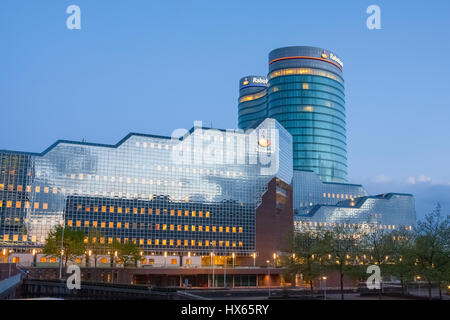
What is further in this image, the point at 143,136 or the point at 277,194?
the point at 277,194

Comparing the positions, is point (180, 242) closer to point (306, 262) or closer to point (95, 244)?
point (95, 244)

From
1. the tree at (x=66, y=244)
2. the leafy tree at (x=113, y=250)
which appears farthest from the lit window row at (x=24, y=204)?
the tree at (x=66, y=244)

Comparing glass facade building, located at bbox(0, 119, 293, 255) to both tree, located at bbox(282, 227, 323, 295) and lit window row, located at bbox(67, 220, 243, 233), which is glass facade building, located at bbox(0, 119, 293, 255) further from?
tree, located at bbox(282, 227, 323, 295)

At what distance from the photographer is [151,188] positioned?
164500mm

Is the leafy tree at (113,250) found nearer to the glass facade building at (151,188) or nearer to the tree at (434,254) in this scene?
the glass facade building at (151,188)

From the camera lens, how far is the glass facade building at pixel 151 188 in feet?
490

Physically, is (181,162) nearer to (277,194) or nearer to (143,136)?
(143,136)

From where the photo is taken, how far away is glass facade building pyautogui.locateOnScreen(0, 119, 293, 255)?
149300mm

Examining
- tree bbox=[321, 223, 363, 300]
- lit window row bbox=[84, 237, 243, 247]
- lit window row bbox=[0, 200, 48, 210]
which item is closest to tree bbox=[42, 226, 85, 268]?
lit window row bbox=[0, 200, 48, 210]
